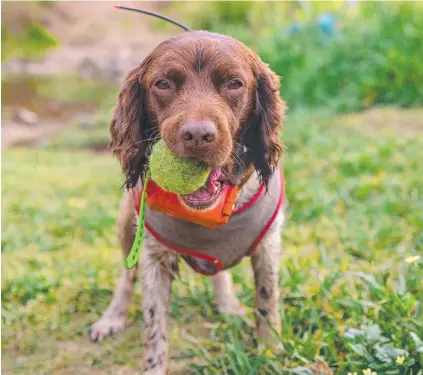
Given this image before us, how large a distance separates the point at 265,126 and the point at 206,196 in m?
0.45

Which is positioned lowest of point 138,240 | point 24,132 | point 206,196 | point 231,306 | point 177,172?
point 24,132

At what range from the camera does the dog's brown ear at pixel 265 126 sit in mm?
2883

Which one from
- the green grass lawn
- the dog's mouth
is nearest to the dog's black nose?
the dog's mouth

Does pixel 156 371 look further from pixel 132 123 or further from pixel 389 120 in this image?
pixel 389 120

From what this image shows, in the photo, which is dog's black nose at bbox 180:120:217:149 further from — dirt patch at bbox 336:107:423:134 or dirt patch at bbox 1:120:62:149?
dirt patch at bbox 1:120:62:149

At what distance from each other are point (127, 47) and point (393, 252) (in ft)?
51.5

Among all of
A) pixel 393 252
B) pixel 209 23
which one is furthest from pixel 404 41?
pixel 209 23

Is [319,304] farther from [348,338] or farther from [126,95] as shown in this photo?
[126,95]

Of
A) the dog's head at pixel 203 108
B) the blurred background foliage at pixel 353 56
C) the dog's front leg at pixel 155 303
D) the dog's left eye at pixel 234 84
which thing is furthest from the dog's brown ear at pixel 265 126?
the blurred background foliage at pixel 353 56

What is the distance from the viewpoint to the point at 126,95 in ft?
9.42

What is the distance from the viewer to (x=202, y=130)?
7.80ft

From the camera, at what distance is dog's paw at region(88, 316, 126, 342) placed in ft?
11.8

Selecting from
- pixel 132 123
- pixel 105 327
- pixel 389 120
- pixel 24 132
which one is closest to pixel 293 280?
pixel 105 327

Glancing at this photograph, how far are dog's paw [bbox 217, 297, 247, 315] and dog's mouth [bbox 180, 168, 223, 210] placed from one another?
106 centimetres
